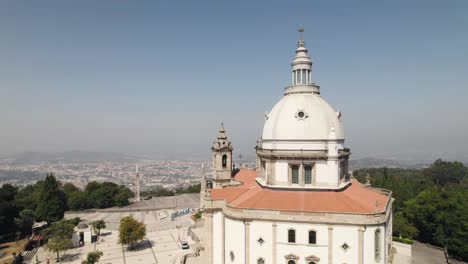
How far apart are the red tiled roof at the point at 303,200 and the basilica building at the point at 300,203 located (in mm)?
95

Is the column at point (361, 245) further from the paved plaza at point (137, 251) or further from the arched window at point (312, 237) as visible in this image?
the paved plaza at point (137, 251)

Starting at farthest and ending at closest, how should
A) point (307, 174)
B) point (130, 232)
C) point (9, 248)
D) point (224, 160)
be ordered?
point (9, 248)
point (130, 232)
point (224, 160)
point (307, 174)

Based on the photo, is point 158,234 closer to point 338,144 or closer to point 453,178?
point 338,144

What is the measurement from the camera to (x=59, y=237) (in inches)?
1769

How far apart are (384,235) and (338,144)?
10.9 metres

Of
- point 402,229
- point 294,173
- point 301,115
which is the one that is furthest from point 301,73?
point 402,229

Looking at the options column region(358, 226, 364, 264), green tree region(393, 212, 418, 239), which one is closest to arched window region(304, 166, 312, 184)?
column region(358, 226, 364, 264)

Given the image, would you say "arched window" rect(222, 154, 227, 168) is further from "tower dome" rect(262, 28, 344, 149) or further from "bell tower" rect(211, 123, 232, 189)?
"tower dome" rect(262, 28, 344, 149)

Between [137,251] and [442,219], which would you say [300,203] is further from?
[442,219]

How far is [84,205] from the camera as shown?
77.2m

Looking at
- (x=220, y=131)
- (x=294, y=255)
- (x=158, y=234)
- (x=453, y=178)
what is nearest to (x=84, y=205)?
(x=158, y=234)

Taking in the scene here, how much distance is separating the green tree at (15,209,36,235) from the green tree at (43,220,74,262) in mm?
12197

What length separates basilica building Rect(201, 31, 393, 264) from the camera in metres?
26.9

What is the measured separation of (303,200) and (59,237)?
38973mm
